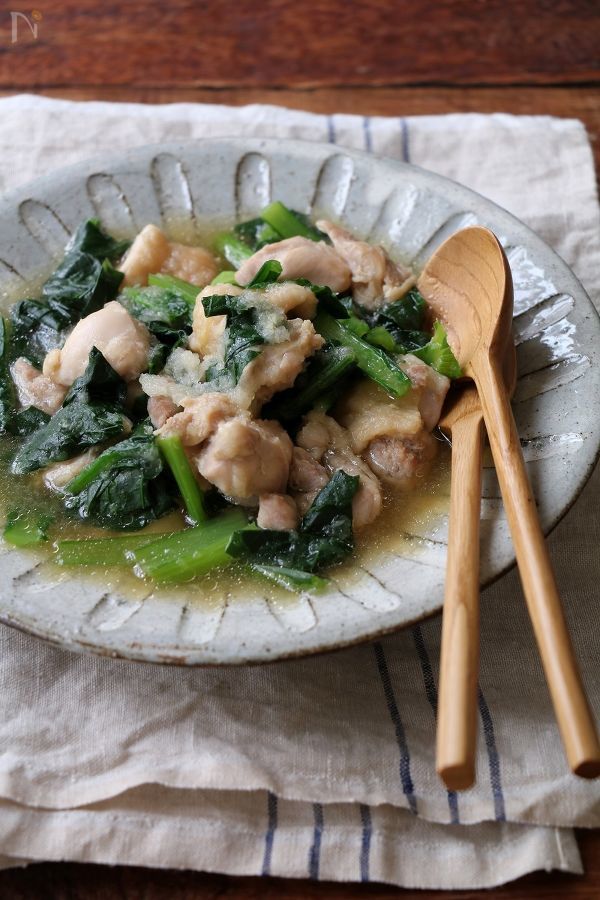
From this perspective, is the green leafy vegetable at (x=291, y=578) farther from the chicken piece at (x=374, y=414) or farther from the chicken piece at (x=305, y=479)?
the chicken piece at (x=374, y=414)

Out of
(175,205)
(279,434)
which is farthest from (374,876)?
(175,205)

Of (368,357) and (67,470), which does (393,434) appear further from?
(67,470)

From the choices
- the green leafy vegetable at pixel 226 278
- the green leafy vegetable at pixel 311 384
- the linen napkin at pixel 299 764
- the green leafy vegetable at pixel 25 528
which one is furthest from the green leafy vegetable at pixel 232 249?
the linen napkin at pixel 299 764

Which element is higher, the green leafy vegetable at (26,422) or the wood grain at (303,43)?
the wood grain at (303,43)

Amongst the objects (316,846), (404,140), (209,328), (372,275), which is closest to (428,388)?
(372,275)

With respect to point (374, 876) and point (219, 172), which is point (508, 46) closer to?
point (219, 172)

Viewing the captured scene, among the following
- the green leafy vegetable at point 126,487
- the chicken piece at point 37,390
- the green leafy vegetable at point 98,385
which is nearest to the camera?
the green leafy vegetable at point 126,487
